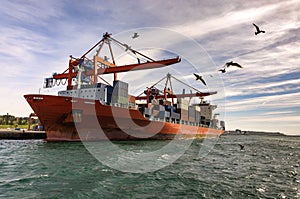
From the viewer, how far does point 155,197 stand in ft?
24.5

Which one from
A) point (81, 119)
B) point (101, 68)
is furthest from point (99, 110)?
point (101, 68)

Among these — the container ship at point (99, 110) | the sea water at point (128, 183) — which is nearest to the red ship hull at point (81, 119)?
the container ship at point (99, 110)

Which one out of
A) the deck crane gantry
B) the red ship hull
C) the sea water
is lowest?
the sea water

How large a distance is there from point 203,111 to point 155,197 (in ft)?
201

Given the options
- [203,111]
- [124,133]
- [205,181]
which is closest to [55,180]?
[205,181]

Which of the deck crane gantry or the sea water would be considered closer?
the sea water

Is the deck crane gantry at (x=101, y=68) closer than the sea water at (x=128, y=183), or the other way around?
the sea water at (x=128, y=183)

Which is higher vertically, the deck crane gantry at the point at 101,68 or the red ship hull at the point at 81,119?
the deck crane gantry at the point at 101,68

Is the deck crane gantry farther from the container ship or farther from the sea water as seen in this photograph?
the sea water

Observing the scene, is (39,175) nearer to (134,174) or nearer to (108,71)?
(134,174)

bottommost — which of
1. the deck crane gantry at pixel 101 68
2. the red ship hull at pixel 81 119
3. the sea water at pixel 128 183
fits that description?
the sea water at pixel 128 183

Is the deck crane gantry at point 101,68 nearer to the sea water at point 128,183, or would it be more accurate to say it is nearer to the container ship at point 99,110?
the container ship at point 99,110

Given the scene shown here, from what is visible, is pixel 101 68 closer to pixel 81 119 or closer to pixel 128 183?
pixel 81 119

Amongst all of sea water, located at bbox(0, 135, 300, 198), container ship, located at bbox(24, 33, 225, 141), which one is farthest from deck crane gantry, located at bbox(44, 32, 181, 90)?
sea water, located at bbox(0, 135, 300, 198)
